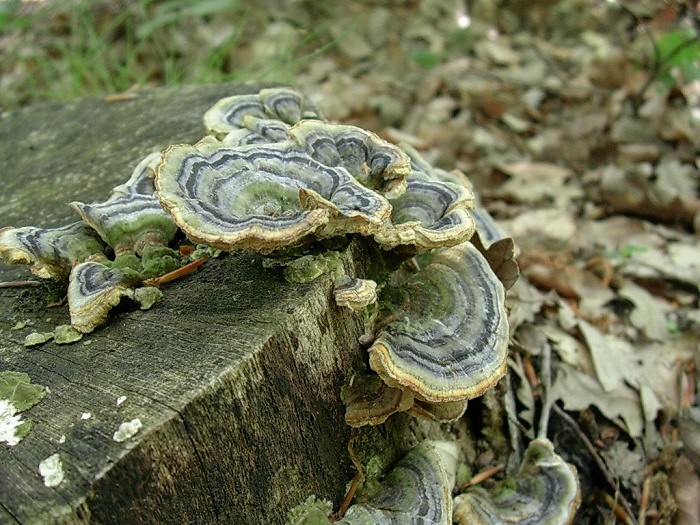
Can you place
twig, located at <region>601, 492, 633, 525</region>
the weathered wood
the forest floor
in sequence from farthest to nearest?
the forest floor < twig, located at <region>601, 492, 633, 525</region> < the weathered wood

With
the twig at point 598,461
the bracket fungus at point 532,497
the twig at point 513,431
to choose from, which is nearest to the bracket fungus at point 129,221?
the bracket fungus at point 532,497

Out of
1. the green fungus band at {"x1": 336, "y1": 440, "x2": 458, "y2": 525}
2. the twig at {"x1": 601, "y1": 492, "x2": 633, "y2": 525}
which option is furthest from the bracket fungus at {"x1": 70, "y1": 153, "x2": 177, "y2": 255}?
the twig at {"x1": 601, "y1": 492, "x2": 633, "y2": 525}

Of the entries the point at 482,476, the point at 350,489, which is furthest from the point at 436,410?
the point at 482,476

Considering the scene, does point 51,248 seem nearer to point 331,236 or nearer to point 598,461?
point 331,236

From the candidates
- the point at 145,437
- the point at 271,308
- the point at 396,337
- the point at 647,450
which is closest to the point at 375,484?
the point at 396,337

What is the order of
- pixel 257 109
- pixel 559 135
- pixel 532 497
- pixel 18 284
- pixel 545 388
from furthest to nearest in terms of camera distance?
pixel 559 135
pixel 545 388
pixel 257 109
pixel 532 497
pixel 18 284

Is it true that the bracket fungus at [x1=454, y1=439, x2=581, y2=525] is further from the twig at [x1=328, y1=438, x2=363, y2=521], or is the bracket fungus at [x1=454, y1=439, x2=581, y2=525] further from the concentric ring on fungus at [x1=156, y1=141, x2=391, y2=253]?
the concentric ring on fungus at [x1=156, y1=141, x2=391, y2=253]

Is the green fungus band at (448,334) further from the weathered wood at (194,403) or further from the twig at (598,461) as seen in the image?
the twig at (598,461)
